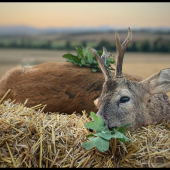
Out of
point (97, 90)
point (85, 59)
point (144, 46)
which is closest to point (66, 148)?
point (97, 90)

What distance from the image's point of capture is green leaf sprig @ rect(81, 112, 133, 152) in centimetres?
186

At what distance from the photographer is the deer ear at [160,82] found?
2.33 meters

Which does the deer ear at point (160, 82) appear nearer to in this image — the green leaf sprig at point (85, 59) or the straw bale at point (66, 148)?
the straw bale at point (66, 148)

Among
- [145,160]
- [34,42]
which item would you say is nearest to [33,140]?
[145,160]

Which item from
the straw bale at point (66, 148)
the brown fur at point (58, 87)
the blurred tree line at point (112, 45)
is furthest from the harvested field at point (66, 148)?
the blurred tree line at point (112, 45)

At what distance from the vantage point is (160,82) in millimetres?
2361

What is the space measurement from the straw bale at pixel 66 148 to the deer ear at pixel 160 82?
1.43ft

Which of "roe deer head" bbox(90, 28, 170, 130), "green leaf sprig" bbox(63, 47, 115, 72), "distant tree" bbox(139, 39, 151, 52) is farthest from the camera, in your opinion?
"distant tree" bbox(139, 39, 151, 52)

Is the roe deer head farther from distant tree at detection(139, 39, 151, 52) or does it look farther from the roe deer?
distant tree at detection(139, 39, 151, 52)

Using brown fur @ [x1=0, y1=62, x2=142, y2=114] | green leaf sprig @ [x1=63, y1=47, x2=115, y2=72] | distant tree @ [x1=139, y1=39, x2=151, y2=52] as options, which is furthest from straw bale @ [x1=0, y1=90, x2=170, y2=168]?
distant tree @ [x1=139, y1=39, x2=151, y2=52]

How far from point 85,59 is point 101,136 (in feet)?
6.20

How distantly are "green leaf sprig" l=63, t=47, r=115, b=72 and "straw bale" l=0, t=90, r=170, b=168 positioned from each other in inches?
56.0

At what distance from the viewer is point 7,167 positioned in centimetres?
188

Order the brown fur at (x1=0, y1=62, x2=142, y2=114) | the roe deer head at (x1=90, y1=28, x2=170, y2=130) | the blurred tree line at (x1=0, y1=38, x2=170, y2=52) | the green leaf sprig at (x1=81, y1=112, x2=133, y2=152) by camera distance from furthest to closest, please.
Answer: the blurred tree line at (x1=0, y1=38, x2=170, y2=52), the brown fur at (x1=0, y1=62, x2=142, y2=114), the roe deer head at (x1=90, y1=28, x2=170, y2=130), the green leaf sprig at (x1=81, y1=112, x2=133, y2=152)
